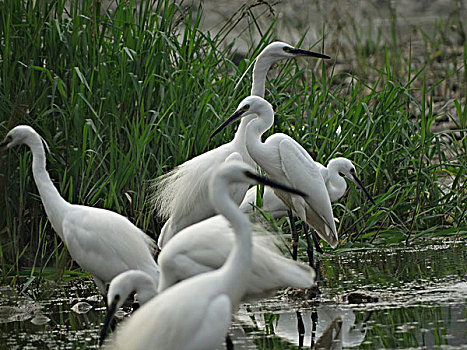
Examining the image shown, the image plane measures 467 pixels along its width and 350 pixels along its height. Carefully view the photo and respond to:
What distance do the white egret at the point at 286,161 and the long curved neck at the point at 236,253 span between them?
265cm

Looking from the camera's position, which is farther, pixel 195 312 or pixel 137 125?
pixel 137 125

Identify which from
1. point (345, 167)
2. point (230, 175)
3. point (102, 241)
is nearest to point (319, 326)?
point (102, 241)

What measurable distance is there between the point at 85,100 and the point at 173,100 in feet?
2.59

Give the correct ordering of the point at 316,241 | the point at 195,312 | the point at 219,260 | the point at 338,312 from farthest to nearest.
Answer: the point at 316,241, the point at 338,312, the point at 219,260, the point at 195,312

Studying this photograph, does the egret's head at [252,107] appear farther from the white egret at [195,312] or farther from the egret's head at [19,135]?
the white egret at [195,312]

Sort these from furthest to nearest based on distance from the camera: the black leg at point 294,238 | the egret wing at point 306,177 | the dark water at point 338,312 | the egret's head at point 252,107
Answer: the black leg at point 294,238 < the egret wing at point 306,177 < the egret's head at point 252,107 < the dark water at point 338,312

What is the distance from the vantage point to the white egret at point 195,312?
3.28m

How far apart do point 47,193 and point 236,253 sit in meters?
2.07

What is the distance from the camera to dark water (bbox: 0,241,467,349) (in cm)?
430

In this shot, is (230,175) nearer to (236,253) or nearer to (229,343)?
(236,253)

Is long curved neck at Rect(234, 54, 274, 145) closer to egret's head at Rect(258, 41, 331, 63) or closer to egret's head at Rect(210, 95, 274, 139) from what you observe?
egret's head at Rect(258, 41, 331, 63)

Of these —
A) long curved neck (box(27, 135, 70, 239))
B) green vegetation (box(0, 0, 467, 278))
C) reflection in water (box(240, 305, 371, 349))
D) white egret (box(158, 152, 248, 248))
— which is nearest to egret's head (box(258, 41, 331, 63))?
green vegetation (box(0, 0, 467, 278))

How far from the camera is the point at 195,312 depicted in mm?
3281

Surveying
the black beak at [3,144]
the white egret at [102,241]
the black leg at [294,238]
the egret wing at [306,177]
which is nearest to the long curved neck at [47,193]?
the white egret at [102,241]
